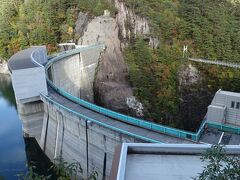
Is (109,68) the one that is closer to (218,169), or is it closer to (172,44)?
(172,44)

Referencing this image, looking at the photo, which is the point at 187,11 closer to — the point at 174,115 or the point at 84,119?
the point at 174,115

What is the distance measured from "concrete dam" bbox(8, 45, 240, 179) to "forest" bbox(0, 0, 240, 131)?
1338 centimetres

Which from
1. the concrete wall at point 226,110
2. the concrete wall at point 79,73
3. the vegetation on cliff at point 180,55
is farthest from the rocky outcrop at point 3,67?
the concrete wall at point 226,110

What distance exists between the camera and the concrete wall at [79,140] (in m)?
23.3

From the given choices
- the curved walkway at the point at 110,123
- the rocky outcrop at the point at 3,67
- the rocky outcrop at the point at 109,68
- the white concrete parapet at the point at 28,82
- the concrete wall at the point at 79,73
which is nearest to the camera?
the curved walkway at the point at 110,123

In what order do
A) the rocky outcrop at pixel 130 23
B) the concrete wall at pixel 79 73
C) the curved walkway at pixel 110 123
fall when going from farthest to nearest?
the rocky outcrop at pixel 130 23, the concrete wall at pixel 79 73, the curved walkway at pixel 110 123

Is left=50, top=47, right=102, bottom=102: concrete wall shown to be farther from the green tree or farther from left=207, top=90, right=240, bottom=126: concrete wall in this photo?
the green tree

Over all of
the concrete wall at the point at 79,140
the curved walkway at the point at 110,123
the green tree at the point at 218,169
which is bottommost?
the concrete wall at the point at 79,140

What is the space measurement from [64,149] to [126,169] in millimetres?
18575

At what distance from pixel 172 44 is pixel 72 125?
87.8 ft

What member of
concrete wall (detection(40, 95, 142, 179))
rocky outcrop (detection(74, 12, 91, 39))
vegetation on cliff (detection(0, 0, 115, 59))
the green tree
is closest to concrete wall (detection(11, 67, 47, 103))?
concrete wall (detection(40, 95, 142, 179))

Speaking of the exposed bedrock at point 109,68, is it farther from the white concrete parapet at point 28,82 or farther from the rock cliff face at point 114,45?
the white concrete parapet at point 28,82

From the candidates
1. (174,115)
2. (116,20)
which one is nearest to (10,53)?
(116,20)

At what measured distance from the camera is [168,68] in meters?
44.8
